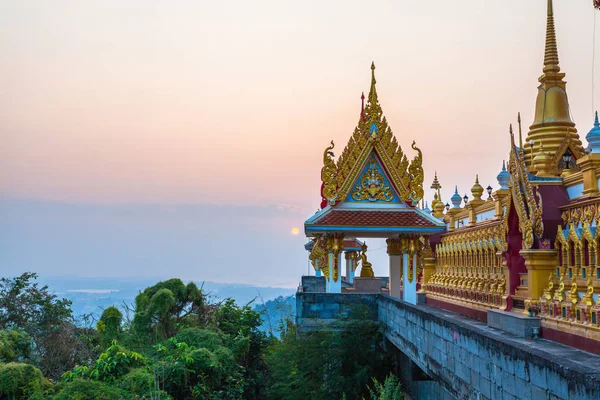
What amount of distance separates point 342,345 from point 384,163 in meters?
5.47

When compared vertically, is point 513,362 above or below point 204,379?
above

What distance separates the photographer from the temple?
12.3 metres

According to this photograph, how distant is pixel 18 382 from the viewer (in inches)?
651

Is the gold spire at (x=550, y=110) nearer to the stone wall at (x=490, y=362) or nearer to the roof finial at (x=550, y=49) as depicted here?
the roof finial at (x=550, y=49)

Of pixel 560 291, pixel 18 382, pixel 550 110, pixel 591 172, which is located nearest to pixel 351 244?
pixel 550 110

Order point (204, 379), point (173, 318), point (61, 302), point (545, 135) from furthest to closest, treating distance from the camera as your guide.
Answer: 1. point (61, 302)
2. point (173, 318)
3. point (204, 379)
4. point (545, 135)

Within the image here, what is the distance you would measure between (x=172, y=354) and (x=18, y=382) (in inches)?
195

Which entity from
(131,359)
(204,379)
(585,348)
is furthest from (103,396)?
(585,348)

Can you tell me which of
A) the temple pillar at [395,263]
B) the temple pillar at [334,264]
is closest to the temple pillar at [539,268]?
the temple pillar at [334,264]

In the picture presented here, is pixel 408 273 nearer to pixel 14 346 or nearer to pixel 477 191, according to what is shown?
pixel 477 191

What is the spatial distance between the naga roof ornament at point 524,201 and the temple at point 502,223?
0.08 feet

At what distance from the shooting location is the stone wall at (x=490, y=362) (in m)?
6.00

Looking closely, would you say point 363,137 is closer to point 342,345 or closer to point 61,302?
point 342,345

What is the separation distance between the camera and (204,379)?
64.4 feet
